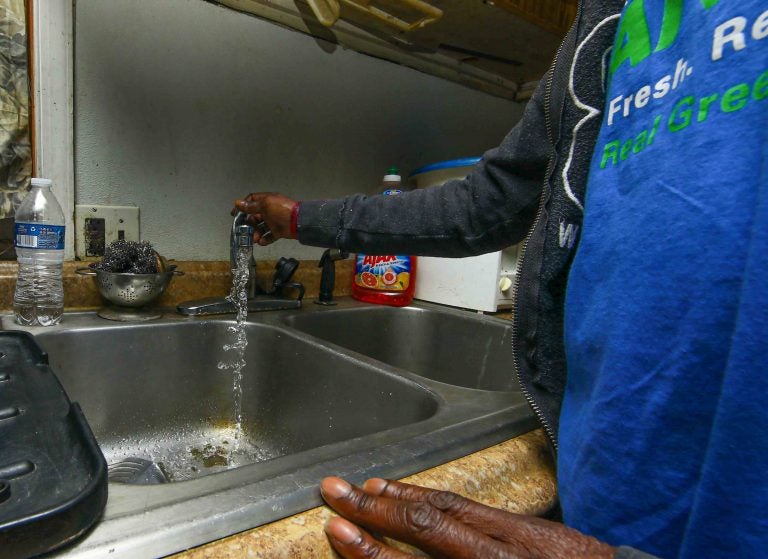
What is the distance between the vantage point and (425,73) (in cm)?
143

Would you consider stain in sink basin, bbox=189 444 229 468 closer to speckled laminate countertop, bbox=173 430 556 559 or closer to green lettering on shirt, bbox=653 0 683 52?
speckled laminate countertop, bbox=173 430 556 559

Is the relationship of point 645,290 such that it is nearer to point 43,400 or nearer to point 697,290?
point 697,290

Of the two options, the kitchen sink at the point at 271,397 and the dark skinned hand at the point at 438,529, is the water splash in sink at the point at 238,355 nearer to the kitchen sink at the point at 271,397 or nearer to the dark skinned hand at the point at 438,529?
the kitchen sink at the point at 271,397

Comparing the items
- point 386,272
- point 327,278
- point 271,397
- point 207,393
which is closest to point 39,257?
point 207,393

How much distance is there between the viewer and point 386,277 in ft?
4.08

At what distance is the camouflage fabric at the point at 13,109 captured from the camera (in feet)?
2.68

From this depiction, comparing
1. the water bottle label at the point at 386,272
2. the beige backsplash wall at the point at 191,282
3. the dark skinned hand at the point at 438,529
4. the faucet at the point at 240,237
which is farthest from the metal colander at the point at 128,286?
the dark skinned hand at the point at 438,529

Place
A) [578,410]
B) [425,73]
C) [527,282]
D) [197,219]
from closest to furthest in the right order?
[578,410] < [527,282] < [197,219] < [425,73]

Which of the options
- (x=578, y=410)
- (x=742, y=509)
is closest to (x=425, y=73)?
(x=578, y=410)

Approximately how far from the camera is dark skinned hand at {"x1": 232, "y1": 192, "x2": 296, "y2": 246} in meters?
0.86

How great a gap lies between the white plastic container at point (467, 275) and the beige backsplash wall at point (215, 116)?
235 mm

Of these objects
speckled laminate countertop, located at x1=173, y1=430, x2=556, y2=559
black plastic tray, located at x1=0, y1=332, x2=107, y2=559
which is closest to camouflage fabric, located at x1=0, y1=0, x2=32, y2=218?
black plastic tray, located at x1=0, y1=332, x2=107, y2=559

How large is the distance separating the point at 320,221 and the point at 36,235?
0.47 meters

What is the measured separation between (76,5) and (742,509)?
1.22 metres
